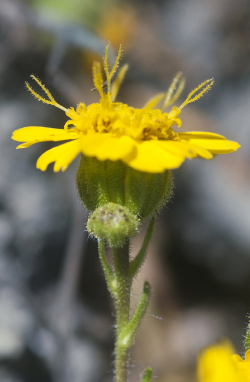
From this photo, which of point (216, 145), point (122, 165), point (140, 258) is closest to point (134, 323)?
point (140, 258)

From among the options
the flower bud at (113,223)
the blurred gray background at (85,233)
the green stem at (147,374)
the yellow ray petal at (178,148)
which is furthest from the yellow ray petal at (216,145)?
the blurred gray background at (85,233)

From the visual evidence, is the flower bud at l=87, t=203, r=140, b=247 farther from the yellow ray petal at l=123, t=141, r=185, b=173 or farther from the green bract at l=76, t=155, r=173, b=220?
the yellow ray petal at l=123, t=141, r=185, b=173

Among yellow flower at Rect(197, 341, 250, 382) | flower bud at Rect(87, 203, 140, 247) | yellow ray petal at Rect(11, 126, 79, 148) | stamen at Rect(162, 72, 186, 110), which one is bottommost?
yellow flower at Rect(197, 341, 250, 382)

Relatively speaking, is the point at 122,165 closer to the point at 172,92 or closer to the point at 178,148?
the point at 178,148

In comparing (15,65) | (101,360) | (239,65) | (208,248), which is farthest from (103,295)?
(239,65)

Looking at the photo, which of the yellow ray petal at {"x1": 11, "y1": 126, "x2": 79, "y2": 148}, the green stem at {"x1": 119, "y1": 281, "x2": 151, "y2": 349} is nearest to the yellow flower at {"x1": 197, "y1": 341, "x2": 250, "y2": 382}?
the green stem at {"x1": 119, "y1": 281, "x2": 151, "y2": 349}

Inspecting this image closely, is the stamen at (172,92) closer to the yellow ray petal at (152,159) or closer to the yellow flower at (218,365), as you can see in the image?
the yellow ray petal at (152,159)
